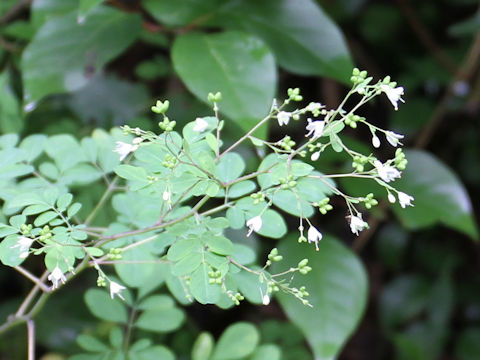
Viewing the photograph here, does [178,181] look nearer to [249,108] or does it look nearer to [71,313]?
[249,108]

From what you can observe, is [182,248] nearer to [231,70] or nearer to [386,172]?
[386,172]

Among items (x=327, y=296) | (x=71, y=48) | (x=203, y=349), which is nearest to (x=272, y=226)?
(x=203, y=349)

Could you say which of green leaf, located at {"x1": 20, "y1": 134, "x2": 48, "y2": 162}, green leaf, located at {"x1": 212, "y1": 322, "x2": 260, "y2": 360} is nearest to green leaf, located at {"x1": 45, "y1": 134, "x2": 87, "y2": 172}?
green leaf, located at {"x1": 20, "y1": 134, "x2": 48, "y2": 162}

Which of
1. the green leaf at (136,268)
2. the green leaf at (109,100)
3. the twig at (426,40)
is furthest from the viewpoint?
the twig at (426,40)

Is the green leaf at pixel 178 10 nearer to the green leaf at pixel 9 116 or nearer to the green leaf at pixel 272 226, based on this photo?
the green leaf at pixel 9 116

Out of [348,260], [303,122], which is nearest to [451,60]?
[303,122]

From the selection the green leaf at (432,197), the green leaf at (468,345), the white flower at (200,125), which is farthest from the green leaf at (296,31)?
the green leaf at (468,345)

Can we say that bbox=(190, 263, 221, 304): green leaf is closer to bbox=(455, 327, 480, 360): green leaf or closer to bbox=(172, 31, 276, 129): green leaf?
bbox=(172, 31, 276, 129): green leaf
